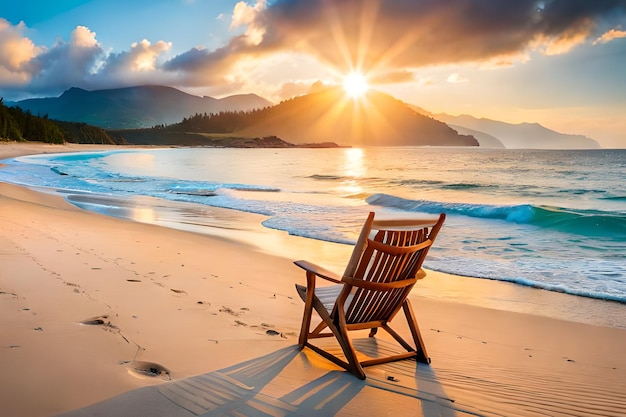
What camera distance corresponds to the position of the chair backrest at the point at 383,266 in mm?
3545

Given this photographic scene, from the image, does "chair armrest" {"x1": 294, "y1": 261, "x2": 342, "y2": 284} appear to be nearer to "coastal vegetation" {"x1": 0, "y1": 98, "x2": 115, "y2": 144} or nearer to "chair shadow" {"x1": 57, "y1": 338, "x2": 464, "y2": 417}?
"chair shadow" {"x1": 57, "y1": 338, "x2": 464, "y2": 417}

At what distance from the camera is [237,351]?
390cm

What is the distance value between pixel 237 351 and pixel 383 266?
138 centimetres

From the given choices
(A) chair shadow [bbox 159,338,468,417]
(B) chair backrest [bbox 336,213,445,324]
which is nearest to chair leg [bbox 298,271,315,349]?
(A) chair shadow [bbox 159,338,468,417]

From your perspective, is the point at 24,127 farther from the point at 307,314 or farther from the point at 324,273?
the point at 324,273

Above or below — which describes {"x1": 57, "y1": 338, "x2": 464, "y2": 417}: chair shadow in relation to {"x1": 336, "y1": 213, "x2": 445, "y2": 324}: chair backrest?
below

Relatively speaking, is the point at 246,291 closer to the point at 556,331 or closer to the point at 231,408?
the point at 231,408

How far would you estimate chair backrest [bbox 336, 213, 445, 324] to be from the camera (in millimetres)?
3545

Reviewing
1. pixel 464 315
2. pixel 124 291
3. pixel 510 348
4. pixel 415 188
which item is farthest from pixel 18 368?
pixel 415 188

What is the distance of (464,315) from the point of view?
5.66 meters

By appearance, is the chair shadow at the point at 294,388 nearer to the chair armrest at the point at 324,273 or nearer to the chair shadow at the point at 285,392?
the chair shadow at the point at 285,392

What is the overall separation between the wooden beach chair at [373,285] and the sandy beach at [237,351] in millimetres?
179

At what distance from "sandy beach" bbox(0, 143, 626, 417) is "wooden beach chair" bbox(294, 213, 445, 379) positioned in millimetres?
179

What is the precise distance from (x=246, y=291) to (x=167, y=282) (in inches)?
38.7
